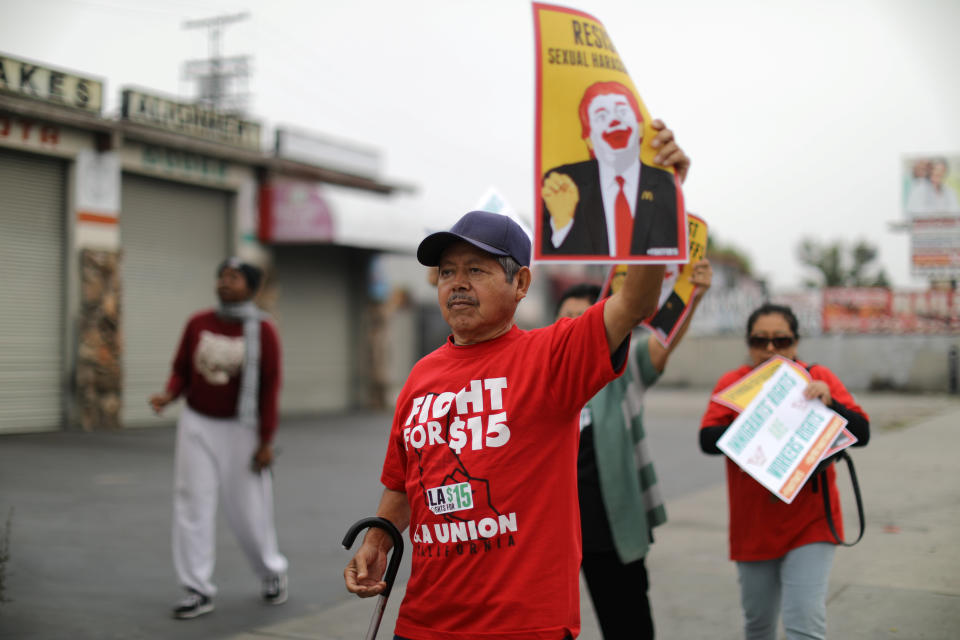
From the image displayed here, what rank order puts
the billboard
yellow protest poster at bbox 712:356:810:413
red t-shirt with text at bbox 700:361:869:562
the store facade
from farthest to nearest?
the billboard → the store facade → yellow protest poster at bbox 712:356:810:413 → red t-shirt with text at bbox 700:361:869:562

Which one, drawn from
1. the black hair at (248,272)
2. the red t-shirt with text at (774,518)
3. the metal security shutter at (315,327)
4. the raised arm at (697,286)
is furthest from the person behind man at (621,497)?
the metal security shutter at (315,327)

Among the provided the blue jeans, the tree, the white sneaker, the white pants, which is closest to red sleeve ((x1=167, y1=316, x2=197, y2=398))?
the white pants

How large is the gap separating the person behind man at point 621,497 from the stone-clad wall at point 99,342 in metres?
11.9

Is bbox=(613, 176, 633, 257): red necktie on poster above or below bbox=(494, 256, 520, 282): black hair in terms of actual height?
above

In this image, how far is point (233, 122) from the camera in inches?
694

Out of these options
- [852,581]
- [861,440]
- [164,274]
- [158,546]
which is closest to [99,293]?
[164,274]

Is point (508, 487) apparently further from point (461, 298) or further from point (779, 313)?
point (779, 313)

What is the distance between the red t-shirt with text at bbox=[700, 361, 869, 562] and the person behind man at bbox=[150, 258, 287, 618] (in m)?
2.88

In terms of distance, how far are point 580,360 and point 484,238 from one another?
1.32 ft

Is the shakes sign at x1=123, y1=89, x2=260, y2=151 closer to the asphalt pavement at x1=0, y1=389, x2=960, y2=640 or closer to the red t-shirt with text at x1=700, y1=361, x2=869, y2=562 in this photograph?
the asphalt pavement at x1=0, y1=389, x2=960, y2=640

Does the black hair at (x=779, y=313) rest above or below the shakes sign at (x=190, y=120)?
below

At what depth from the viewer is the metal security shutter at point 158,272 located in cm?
1523

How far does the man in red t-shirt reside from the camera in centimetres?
230

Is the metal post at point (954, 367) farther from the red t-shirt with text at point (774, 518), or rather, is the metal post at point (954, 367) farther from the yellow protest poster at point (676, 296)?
the yellow protest poster at point (676, 296)
